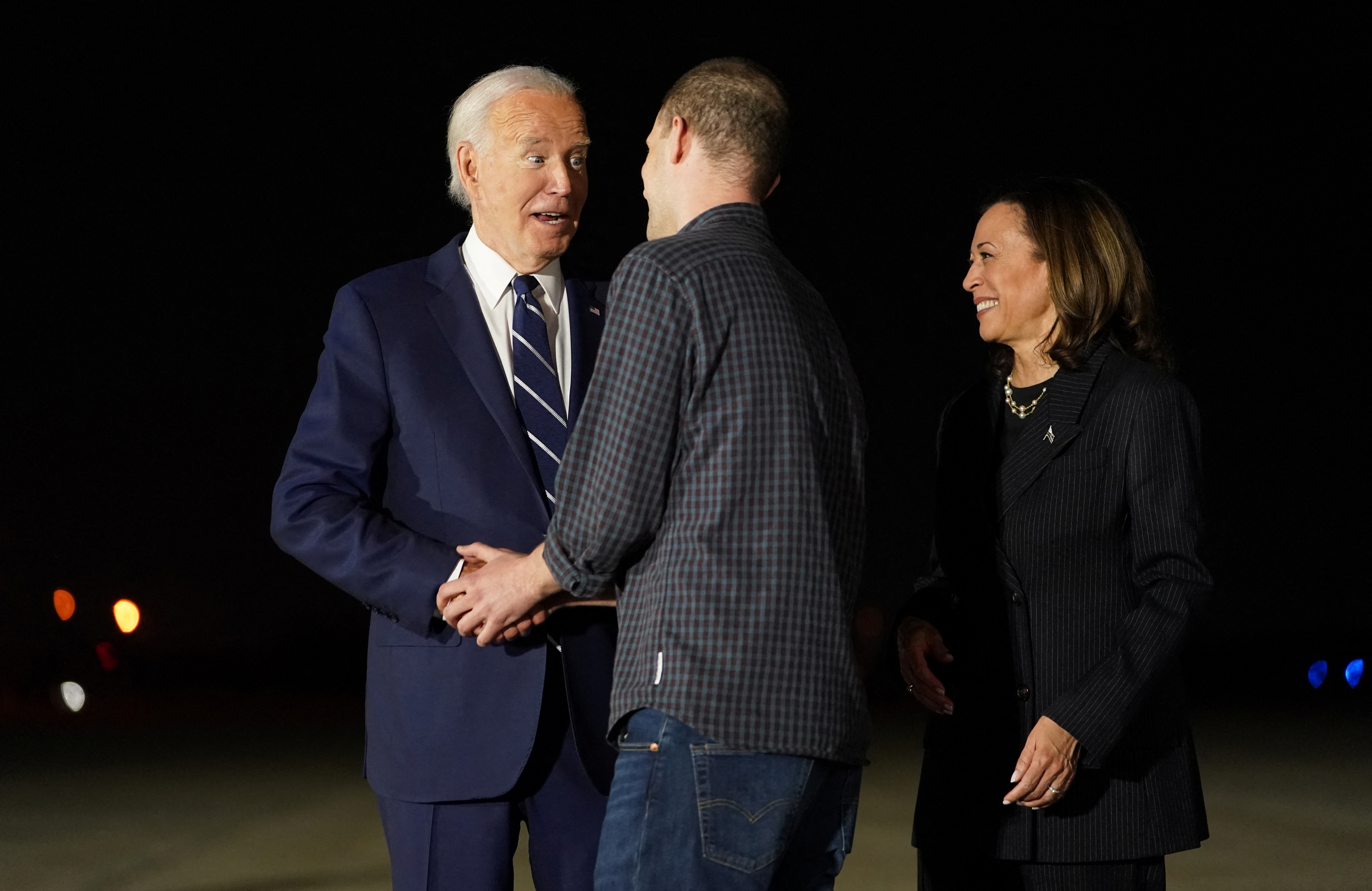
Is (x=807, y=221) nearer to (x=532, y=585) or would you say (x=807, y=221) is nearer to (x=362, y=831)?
(x=362, y=831)

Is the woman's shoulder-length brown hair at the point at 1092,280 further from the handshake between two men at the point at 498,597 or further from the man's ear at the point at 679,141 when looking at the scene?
the handshake between two men at the point at 498,597

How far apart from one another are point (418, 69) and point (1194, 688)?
4.26 meters

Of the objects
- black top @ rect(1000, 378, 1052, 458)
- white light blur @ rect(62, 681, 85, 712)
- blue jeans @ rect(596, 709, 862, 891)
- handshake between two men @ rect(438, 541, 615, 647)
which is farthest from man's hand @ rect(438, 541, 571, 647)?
white light blur @ rect(62, 681, 85, 712)

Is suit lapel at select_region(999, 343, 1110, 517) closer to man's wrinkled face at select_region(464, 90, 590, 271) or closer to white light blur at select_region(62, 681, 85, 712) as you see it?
man's wrinkled face at select_region(464, 90, 590, 271)

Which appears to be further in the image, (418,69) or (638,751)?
(418,69)

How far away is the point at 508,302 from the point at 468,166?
0.76 ft

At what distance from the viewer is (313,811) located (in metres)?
4.09

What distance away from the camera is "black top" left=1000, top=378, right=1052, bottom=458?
192cm

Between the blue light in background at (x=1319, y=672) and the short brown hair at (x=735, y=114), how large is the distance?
17.9 ft

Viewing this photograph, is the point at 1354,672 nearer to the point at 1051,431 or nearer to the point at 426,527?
the point at 1051,431

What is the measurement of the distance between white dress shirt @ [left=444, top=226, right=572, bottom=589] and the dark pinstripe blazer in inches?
25.4

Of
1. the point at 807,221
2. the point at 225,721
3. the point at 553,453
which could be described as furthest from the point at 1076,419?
the point at 225,721

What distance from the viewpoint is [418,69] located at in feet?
17.9

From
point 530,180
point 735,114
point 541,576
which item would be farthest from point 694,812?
point 530,180
